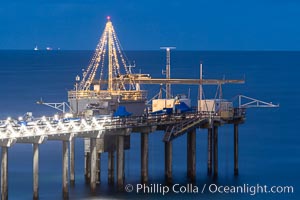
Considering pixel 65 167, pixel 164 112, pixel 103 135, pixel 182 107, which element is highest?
pixel 182 107

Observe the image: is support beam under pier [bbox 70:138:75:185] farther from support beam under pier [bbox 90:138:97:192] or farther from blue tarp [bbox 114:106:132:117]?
blue tarp [bbox 114:106:132:117]

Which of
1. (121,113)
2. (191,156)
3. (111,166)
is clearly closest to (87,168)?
(111,166)

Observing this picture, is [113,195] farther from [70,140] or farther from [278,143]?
[278,143]

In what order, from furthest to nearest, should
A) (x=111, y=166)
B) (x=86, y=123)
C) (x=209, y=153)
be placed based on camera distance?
(x=209, y=153), (x=111, y=166), (x=86, y=123)

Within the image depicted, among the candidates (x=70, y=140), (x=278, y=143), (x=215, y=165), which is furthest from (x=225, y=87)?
(x=70, y=140)

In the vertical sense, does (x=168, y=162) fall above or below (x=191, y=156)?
below

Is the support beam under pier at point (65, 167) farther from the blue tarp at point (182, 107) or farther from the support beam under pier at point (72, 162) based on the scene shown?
the blue tarp at point (182, 107)

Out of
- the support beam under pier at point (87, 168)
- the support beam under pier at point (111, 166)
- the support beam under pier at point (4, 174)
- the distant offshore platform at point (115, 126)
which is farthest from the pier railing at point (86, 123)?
the support beam under pier at point (87, 168)

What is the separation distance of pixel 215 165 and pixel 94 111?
921 cm

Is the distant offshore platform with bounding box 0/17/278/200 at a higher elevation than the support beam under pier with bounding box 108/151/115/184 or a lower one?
higher

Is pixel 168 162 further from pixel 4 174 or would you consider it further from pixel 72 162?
pixel 4 174

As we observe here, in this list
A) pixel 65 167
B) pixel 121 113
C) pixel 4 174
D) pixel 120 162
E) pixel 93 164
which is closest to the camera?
pixel 4 174

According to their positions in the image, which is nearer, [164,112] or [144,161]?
[144,161]

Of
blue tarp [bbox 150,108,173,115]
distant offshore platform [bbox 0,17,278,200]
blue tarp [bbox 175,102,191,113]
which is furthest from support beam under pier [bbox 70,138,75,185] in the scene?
blue tarp [bbox 175,102,191,113]
